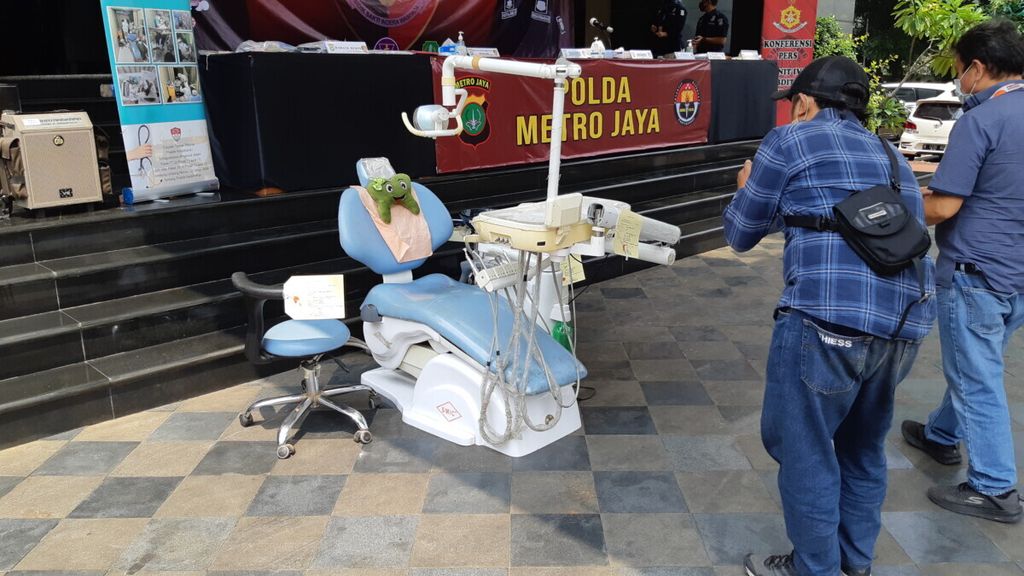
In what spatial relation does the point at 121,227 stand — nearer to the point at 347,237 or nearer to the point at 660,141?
the point at 347,237

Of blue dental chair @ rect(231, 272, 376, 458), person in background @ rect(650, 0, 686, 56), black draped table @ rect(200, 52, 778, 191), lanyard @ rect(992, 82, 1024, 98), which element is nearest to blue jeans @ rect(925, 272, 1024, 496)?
lanyard @ rect(992, 82, 1024, 98)

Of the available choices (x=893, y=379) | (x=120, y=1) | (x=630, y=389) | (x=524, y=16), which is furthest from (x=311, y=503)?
(x=524, y=16)

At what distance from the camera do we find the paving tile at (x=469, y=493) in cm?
302

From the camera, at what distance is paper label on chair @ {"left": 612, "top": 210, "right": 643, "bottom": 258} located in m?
2.87

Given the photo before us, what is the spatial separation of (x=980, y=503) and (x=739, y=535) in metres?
0.97

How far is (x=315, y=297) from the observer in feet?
10.7

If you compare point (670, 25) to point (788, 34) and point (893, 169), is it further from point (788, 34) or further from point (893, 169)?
point (893, 169)

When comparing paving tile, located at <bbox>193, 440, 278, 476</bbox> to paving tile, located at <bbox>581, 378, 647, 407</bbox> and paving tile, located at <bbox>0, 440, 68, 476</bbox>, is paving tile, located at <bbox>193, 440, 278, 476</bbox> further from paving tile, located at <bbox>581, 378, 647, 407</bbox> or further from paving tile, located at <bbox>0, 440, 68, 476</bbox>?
paving tile, located at <bbox>581, 378, 647, 407</bbox>

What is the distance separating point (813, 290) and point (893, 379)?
1.25 ft

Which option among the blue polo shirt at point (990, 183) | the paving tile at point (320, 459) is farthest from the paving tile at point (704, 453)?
the paving tile at point (320, 459)

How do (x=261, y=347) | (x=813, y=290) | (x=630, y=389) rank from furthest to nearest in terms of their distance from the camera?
1. (x=630, y=389)
2. (x=261, y=347)
3. (x=813, y=290)

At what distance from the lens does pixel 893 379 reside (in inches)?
86.9

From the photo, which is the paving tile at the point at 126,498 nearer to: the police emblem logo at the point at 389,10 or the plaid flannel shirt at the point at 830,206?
the plaid flannel shirt at the point at 830,206

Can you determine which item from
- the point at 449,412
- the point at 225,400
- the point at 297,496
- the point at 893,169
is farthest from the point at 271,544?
the point at 893,169
